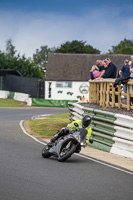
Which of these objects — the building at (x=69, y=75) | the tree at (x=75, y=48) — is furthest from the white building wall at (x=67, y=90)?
the tree at (x=75, y=48)

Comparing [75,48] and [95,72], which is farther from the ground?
[75,48]

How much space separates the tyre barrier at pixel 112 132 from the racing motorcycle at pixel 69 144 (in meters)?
2.28

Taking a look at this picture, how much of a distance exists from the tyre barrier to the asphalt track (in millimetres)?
1634

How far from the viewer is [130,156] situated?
580 inches

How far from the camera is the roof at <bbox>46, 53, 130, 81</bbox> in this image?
73188 mm

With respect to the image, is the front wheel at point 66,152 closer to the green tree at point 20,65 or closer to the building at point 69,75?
the building at point 69,75

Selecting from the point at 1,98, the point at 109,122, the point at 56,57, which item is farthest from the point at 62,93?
the point at 109,122

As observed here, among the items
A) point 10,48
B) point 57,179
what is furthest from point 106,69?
point 10,48

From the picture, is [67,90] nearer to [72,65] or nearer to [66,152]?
[72,65]

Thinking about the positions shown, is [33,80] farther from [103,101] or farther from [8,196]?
[8,196]

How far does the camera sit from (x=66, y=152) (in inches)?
503

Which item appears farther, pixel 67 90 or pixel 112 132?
pixel 67 90

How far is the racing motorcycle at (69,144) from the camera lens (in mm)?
12707

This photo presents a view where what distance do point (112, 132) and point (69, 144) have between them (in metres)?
3.76
